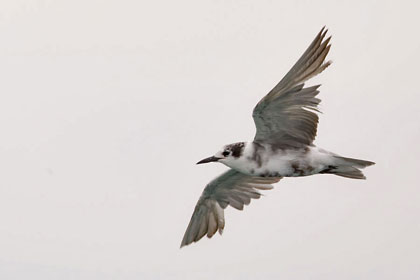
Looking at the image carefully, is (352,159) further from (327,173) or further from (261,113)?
(261,113)

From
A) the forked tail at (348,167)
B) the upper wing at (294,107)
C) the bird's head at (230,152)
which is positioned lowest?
the forked tail at (348,167)

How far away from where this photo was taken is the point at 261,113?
2358 centimetres

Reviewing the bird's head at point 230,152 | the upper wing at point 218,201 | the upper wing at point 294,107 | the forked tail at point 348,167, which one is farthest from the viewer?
the upper wing at point 218,201

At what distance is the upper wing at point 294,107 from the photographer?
23.0 meters

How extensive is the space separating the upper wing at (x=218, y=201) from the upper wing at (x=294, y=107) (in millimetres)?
3635

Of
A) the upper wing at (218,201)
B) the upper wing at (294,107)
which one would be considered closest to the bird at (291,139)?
the upper wing at (294,107)

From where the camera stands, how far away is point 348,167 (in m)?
24.0

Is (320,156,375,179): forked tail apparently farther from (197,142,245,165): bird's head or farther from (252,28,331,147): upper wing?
(197,142,245,165): bird's head

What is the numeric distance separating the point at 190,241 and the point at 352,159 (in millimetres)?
6807

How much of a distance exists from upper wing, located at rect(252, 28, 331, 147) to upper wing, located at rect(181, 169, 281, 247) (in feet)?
11.9

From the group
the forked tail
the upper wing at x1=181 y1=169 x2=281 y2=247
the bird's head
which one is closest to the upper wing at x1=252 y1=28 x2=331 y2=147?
the bird's head

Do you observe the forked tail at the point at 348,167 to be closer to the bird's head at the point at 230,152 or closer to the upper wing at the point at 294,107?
the upper wing at the point at 294,107

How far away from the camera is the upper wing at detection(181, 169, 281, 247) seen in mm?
27781

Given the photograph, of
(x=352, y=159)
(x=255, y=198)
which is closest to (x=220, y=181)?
(x=255, y=198)
